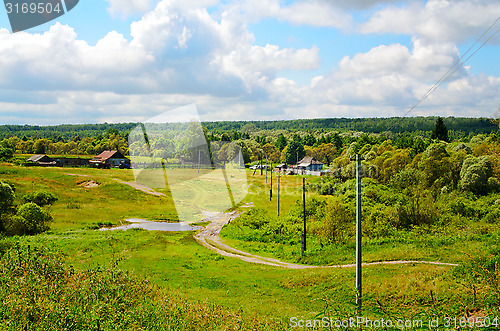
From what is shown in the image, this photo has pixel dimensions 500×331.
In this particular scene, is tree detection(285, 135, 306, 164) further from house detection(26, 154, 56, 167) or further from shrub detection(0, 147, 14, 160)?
shrub detection(0, 147, 14, 160)

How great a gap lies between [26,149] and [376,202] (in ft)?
219

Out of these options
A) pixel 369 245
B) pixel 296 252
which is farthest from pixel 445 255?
pixel 296 252

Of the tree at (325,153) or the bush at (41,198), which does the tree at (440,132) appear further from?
the bush at (41,198)

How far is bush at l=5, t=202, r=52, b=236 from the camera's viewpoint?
29417 millimetres

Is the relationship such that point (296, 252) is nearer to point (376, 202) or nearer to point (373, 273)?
point (373, 273)

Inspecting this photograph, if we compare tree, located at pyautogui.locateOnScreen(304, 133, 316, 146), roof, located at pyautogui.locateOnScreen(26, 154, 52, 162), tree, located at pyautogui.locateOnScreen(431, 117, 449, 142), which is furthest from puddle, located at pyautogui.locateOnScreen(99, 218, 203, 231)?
tree, located at pyautogui.locateOnScreen(304, 133, 316, 146)

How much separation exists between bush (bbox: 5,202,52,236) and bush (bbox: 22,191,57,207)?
22.7 feet

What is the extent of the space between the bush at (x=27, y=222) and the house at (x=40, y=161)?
111 feet

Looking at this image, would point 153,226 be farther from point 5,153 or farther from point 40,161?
point 40,161

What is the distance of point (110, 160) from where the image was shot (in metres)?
72.7

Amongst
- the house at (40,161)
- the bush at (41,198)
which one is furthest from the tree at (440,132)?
the house at (40,161)

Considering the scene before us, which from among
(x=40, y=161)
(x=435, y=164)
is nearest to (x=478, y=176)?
(x=435, y=164)

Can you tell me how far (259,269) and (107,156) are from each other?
59536mm

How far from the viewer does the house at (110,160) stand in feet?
233
